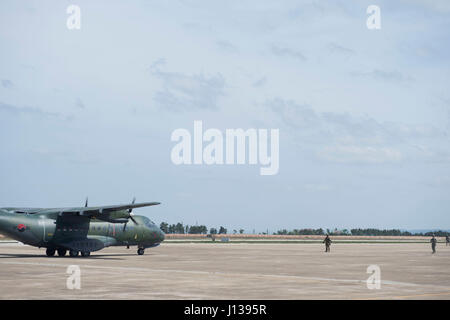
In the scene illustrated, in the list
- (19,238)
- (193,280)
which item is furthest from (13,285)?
(19,238)

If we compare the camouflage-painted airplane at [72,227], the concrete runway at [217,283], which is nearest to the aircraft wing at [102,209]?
the camouflage-painted airplane at [72,227]

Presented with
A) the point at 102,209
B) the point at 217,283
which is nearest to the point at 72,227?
the point at 102,209

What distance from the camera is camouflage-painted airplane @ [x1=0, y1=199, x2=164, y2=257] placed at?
41.2 m

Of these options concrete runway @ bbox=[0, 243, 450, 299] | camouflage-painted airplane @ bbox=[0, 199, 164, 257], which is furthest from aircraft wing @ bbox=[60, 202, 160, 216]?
concrete runway @ bbox=[0, 243, 450, 299]

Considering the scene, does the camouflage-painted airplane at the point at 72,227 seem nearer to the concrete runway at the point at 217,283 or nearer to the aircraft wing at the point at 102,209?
the aircraft wing at the point at 102,209

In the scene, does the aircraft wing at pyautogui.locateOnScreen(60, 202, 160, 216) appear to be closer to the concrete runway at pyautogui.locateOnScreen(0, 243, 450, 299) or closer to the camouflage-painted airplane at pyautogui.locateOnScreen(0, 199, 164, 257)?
the camouflage-painted airplane at pyautogui.locateOnScreen(0, 199, 164, 257)

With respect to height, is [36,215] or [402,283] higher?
[36,215]

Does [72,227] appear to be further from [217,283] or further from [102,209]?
[217,283]

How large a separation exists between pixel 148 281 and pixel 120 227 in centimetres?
2215

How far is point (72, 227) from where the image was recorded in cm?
4394

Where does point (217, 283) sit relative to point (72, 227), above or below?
below
